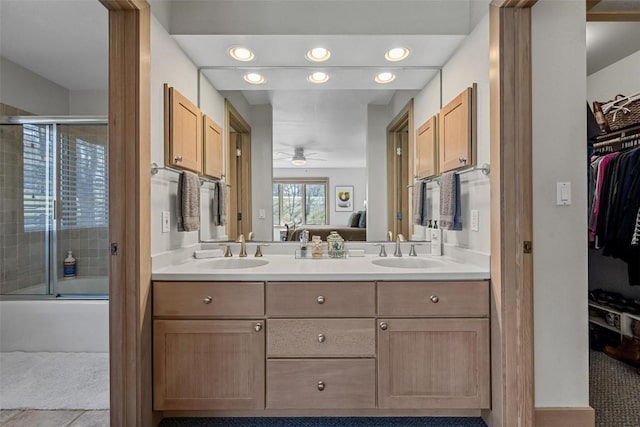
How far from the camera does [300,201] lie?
234 cm

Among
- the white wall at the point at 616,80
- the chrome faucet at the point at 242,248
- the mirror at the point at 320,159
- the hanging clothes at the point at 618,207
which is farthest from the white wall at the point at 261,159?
the white wall at the point at 616,80

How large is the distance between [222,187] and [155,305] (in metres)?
0.95

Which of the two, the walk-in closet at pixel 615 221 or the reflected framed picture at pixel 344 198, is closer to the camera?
the walk-in closet at pixel 615 221

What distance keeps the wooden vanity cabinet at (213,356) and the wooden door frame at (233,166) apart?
2.64 ft

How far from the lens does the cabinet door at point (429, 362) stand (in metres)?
1.58

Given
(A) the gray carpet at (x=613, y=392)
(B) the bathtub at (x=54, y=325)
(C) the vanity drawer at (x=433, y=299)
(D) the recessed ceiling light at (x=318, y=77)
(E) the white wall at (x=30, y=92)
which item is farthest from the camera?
(E) the white wall at (x=30, y=92)

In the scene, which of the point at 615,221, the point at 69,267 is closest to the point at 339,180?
the point at 615,221

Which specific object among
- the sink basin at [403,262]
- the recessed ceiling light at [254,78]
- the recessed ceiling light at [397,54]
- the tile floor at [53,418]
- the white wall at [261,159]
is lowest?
the tile floor at [53,418]

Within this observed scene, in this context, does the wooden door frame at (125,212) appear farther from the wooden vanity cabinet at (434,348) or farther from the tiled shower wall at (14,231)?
the tiled shower wall at (14,231)

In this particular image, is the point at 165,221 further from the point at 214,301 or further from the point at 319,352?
the point at 319,352

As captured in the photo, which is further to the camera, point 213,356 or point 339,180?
point 339,180

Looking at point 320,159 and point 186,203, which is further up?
point 320,159

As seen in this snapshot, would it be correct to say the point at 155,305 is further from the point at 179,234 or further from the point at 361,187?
the point at 361,187

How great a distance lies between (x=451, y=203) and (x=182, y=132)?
1601 millimetres
